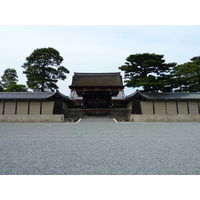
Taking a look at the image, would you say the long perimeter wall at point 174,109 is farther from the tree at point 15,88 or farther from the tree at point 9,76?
the tree at point 9,76

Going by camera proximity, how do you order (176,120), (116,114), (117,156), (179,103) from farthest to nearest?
(116,114)
(179,103)
(176,120)
(117,156)

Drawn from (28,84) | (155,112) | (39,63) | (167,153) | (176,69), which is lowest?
(167,153)

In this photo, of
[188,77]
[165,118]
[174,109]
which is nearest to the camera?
[165,118]

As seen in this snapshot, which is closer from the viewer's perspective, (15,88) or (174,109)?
(174,109)

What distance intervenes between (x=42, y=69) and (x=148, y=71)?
15970mm

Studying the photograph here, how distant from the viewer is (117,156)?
3527mm

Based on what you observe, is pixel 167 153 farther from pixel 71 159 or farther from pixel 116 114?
pixel 116 114

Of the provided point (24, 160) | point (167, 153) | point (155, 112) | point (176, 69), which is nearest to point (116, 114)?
point (155, 112)

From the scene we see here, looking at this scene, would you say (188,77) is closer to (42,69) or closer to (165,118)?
(165,118)

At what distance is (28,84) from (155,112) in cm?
1873

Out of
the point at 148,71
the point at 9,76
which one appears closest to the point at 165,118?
the point at 148,71

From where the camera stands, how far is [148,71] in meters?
16.7

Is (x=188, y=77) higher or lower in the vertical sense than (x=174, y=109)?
higher

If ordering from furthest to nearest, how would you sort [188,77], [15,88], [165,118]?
[15,88], [188,77], [165,118]
